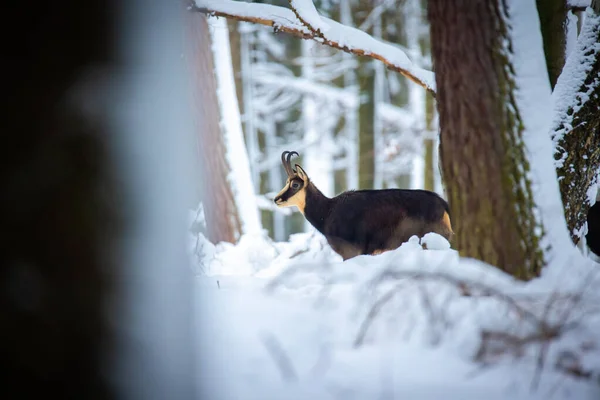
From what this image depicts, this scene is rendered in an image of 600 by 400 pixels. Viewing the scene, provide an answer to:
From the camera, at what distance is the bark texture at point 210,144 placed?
759 cm

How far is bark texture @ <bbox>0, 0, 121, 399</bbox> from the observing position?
5.59ft

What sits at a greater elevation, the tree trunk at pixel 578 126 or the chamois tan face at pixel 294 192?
the tree trunk at pixel 578 126

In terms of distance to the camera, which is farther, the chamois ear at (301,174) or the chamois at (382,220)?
the chamois ear at (301,174)

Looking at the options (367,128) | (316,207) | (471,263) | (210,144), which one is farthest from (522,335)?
(367,128)

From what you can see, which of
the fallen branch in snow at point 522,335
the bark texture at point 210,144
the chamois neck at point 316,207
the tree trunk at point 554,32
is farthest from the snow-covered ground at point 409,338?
the bark texture at point 210,144

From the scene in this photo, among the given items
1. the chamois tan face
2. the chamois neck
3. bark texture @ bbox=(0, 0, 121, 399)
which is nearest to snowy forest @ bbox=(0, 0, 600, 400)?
bark texture @ bbox=(0, 0, 121, 399)

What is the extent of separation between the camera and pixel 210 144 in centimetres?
788

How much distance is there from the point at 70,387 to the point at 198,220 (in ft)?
15.4

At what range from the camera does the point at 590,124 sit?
496cm

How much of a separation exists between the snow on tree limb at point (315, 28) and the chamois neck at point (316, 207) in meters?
2.09

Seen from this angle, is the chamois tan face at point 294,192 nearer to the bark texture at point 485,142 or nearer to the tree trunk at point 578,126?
the tree trunk at point 578,126

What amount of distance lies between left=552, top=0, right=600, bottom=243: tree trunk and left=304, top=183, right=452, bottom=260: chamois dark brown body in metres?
1.72

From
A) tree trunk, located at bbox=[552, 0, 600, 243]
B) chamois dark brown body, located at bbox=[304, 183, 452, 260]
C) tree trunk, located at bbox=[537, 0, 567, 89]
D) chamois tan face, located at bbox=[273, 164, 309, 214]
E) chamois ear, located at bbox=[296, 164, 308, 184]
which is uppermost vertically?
tree trunk, located at bbox=[537, 0, 567, 89]

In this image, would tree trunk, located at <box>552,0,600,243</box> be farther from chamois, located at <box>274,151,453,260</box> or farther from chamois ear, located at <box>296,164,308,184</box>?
chamois ear, located at <box>296,164,308,184</box>
